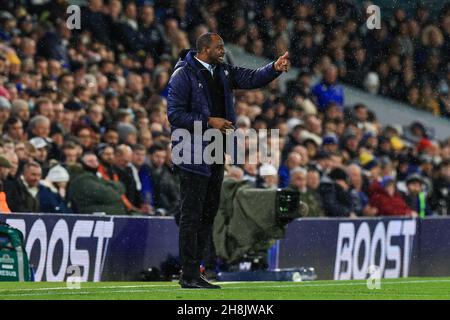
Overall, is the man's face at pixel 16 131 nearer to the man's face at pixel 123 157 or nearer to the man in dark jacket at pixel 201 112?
the man's face at pixel 123 157

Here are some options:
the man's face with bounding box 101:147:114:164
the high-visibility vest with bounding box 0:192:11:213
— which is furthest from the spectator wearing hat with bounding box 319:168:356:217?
the high-visibility vest with bounding box 0:192:11:213

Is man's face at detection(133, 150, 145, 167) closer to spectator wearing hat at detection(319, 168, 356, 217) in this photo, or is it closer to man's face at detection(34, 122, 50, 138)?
man's face at detection(34, 122, 50, 138)

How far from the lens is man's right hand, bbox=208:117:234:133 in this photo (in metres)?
10.6

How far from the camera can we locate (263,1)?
24438 mm

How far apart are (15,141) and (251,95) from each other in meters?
6.45

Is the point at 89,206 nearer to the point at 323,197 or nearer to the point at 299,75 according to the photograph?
the point at 323,197

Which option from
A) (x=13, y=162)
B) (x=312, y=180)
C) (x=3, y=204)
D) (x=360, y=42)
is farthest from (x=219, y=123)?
(x=360, y=42)

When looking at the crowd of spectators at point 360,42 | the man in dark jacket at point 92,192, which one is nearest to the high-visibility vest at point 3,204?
the man in dark jacket at point 92,192

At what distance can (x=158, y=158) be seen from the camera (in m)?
17.0

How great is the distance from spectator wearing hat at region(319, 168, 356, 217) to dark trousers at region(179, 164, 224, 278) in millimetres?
7734

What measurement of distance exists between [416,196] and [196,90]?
10128 millimetres

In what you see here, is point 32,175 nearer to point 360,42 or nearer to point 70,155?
point 70,155

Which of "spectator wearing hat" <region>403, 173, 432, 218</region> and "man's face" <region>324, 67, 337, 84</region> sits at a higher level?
"man's face" <region>324, 67, 337, 84</region>
